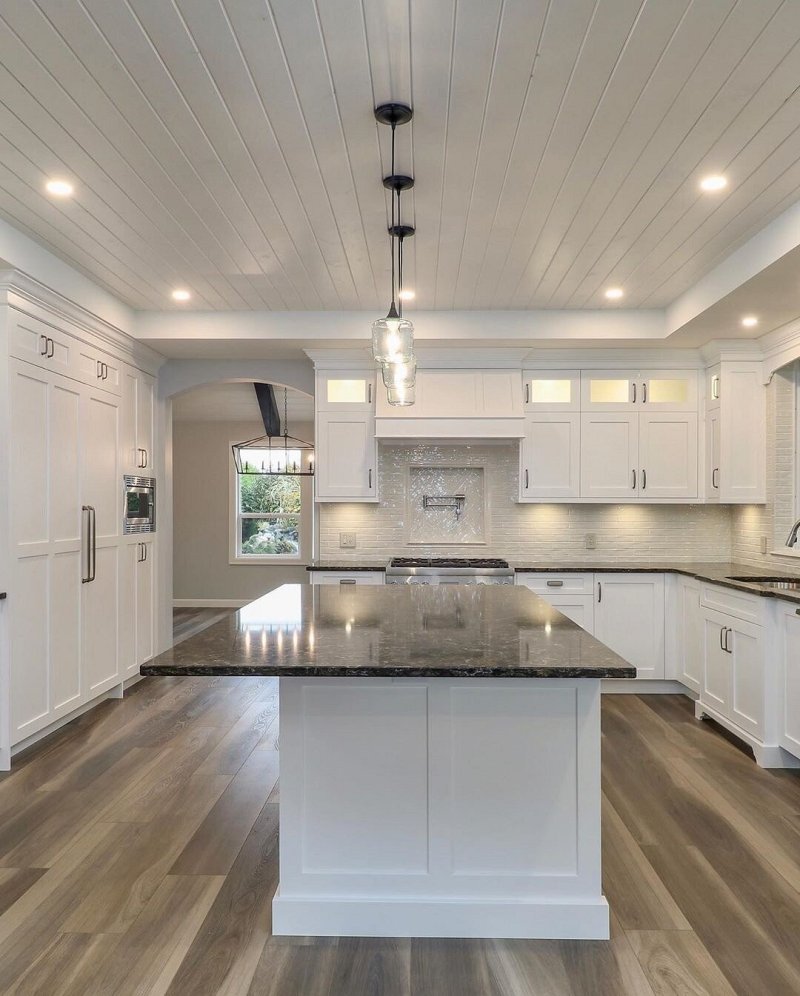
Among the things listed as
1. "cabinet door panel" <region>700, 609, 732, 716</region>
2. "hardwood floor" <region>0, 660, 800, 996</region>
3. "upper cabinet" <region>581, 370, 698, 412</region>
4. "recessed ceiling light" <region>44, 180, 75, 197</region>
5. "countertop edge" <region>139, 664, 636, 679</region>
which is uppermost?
"recessed ceiling light" <region>44, 180, 75, 197</region>

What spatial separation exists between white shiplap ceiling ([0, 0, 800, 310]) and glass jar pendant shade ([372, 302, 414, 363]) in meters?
0.62

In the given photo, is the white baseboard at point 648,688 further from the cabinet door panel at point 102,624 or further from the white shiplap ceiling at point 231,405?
the white shiplap ceiling at point 231,405

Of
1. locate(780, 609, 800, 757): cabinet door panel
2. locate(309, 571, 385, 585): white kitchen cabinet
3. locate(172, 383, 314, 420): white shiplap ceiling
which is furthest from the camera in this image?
locate(172, 383, 314, 420): white shiplap ceiling

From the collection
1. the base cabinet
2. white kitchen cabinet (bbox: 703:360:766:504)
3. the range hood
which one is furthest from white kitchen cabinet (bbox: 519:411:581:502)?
the base cabinet

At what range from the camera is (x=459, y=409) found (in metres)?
4.99

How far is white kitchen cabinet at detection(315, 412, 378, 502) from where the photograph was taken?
5145mm

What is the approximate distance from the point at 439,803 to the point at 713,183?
8.47 ft

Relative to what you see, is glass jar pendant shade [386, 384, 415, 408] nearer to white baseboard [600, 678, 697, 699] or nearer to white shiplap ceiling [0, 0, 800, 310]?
white shiplap ceiling [0, 0, 800, 310]

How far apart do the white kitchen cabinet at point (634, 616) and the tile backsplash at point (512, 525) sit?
53 centimetres

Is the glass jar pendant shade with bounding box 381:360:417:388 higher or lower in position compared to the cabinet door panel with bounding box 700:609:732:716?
higher

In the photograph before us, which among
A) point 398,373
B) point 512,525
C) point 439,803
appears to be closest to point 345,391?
point 512,525

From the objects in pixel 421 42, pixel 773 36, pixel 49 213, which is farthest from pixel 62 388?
pixel 773 36

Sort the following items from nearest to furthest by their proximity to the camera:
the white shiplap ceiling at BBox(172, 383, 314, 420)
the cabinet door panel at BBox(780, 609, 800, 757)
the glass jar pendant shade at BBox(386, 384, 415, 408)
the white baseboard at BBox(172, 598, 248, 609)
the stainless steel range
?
the glass jar pendant shade at BBox(386, 384, 415, 408) < the cabinet door panel at BBox(780, 609, 800, 757) < the stainless steel range < the white shiplap ceiling at BBox(172, 383, 314, 420) < the white baseboard at BBox(172, 598, 248, 609)

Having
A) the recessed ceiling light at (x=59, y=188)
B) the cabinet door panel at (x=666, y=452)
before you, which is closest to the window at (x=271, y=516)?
the cabinet door panel at (x=666, y=452)
